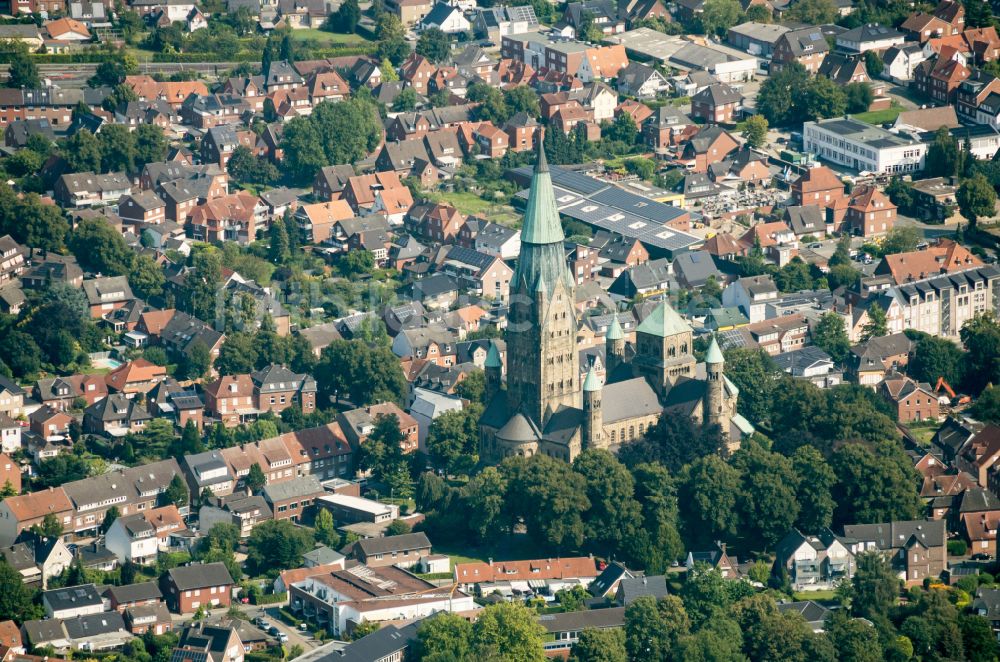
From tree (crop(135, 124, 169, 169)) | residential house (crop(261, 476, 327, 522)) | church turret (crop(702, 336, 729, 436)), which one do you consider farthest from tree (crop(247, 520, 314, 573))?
tree (crop(135, 124, 169, 169))

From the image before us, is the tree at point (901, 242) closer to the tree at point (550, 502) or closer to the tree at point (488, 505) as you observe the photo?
the tree at point (550, 502)

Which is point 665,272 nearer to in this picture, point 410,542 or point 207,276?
point 207,276

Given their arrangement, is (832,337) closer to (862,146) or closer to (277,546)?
(862,146)

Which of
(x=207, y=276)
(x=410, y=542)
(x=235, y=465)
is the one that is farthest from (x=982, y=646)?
(x=207, y=276)

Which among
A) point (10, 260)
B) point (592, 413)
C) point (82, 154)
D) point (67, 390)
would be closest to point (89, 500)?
point (67, 390)

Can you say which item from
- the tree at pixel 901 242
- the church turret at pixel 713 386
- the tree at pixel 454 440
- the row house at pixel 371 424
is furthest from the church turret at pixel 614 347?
the tree at pixel 901 242
